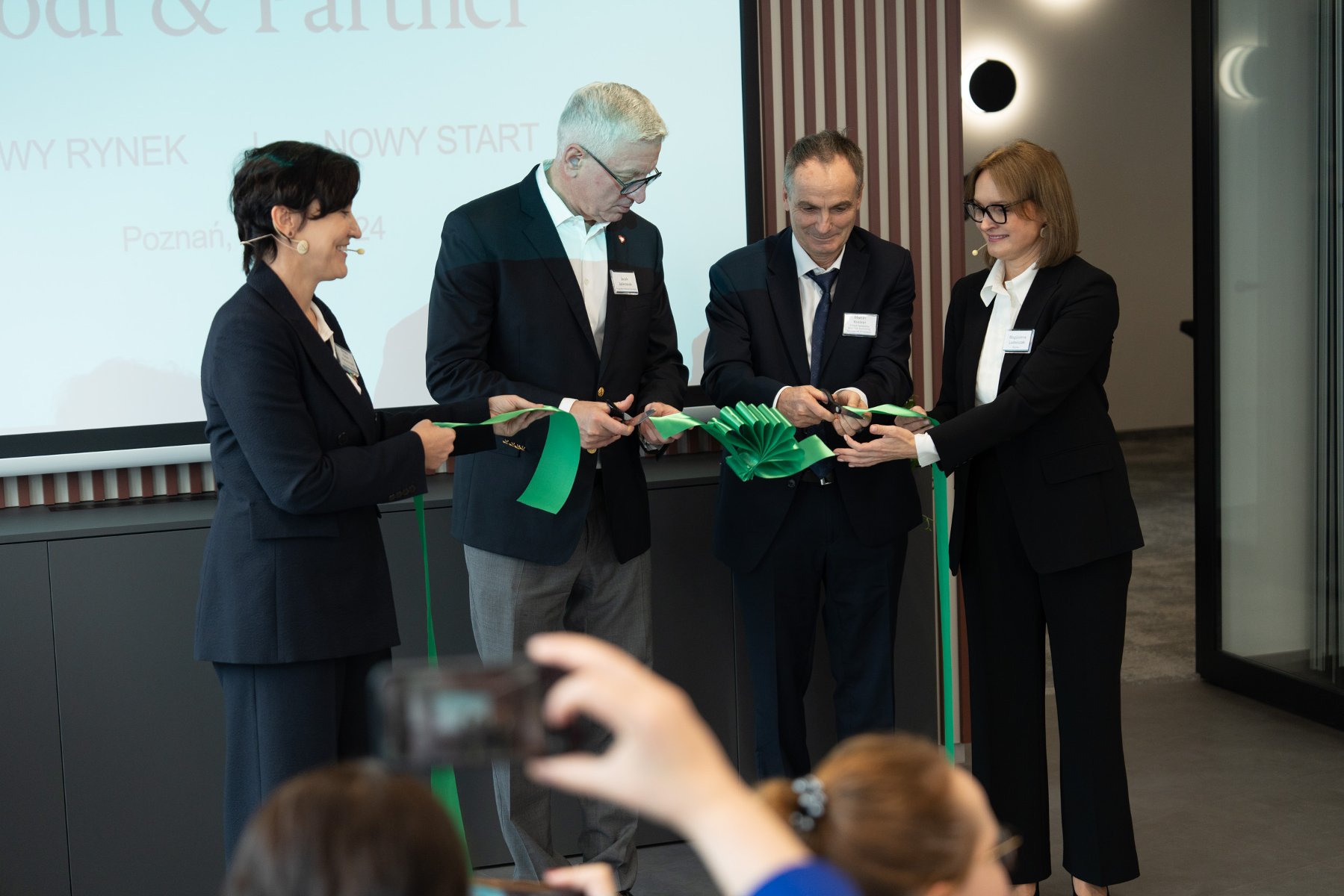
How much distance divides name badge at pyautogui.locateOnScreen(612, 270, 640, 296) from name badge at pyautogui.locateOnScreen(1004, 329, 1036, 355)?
37.3 inches

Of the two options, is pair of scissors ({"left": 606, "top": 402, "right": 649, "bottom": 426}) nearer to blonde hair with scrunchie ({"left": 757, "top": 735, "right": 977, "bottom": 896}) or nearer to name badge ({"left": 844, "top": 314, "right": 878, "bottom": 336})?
name badge ({"left": 844, "top": 314, "right": 878, "bottom": 336})

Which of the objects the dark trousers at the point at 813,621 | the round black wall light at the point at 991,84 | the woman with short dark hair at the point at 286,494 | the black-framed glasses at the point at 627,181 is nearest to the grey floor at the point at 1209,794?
the dark trousers at the point at 813,621

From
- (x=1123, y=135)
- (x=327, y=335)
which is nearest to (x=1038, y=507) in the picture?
(x=327, y=335)

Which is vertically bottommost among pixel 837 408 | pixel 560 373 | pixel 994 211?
pixel 837 408

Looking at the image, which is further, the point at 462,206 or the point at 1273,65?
the point at 1273,65

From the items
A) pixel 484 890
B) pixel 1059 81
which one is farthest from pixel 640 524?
pixel 1059 81

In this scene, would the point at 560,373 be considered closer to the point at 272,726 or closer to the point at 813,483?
the point at 813,483

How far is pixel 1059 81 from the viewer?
10820 mm

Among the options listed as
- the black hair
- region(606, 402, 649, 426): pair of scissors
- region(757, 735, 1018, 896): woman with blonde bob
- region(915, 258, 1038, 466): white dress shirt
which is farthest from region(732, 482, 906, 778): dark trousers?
region(757, 735, 1018, 896): woman with blonde bob

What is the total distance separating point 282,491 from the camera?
231cm

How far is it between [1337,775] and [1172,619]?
2.08 meters

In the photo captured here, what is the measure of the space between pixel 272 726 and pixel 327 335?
2.58 ft

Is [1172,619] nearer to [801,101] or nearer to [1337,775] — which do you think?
[1337,775]

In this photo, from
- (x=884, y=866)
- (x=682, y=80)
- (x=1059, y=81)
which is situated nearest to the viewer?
(x=884, y=866)
